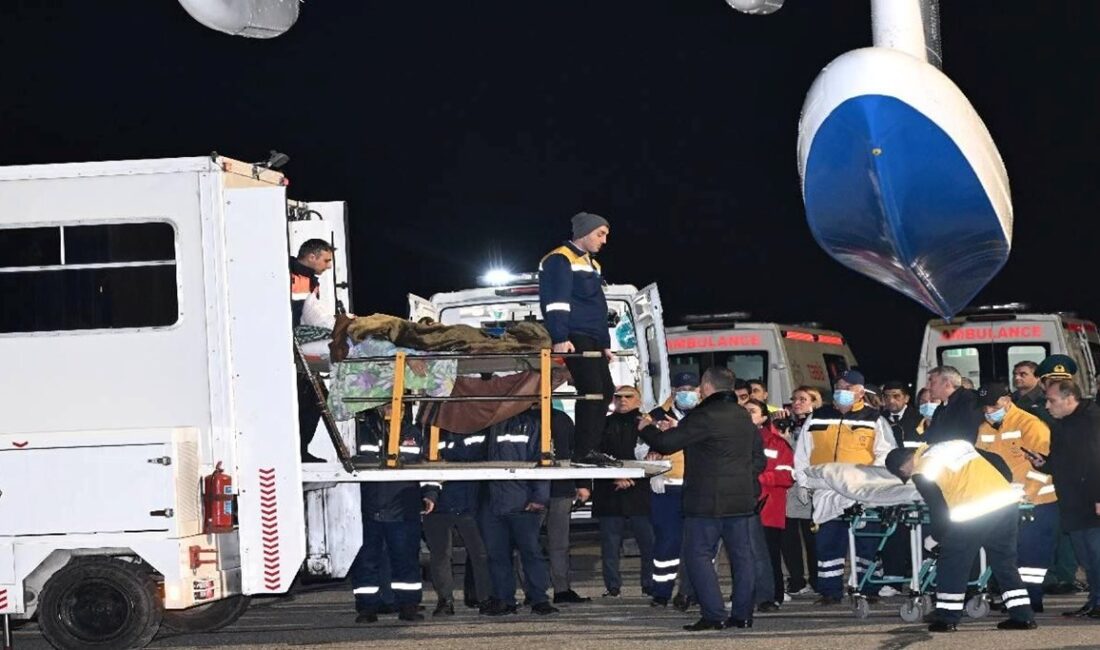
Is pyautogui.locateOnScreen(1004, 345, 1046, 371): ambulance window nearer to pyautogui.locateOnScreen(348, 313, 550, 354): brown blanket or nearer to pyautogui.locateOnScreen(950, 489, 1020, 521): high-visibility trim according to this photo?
pyautogui.locateOnScreen(950, 489, 1020, 521): high-visibility trim

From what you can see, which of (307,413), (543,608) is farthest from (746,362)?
(307,413)

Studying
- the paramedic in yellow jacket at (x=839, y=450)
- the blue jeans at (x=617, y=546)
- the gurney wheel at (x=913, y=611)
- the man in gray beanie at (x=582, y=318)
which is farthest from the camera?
the blue jeans at (x=617, y=546)

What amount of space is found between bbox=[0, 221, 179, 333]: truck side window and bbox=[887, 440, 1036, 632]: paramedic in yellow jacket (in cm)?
486

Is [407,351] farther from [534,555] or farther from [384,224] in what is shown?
[384,224]

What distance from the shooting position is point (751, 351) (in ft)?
67.6

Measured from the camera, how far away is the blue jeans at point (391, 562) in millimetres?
12805

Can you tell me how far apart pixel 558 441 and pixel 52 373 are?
4030 millimetres

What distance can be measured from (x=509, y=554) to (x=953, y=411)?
3.43m

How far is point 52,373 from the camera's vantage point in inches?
446

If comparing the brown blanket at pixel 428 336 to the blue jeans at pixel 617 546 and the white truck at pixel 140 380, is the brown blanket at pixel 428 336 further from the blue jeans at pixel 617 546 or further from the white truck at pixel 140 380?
the blue jeans at pixel 617 546

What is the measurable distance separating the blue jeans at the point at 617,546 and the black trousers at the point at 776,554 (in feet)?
3.45

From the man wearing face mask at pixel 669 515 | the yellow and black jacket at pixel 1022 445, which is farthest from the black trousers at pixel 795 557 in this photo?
the yellow and black jacket at pixel 1022 445

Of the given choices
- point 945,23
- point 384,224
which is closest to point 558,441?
point 384,224

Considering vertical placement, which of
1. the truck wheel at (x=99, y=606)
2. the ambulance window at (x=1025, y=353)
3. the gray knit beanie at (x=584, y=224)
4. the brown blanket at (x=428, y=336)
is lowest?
the truck wheel at (x=99, y=606)
